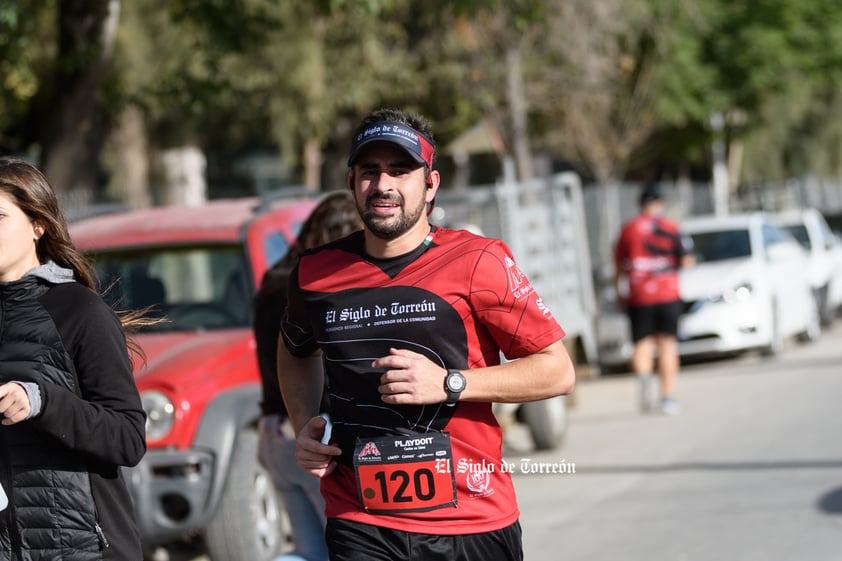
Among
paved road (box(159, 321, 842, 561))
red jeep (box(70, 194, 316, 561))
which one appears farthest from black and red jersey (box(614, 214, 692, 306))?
red jeep (box(70, 194, 316, 561))

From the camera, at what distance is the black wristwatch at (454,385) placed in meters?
3.46

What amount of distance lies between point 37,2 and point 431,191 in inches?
463

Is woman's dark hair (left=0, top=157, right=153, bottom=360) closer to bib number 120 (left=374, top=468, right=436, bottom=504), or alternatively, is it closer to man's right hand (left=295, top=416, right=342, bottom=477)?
man's right hand (left=295, top=416, right=342, bottom=477)

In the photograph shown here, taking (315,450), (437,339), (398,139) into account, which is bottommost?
(315,450)

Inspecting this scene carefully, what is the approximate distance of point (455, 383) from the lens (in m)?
3.46

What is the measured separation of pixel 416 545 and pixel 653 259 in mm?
9046

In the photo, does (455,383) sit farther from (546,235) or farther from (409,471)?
(546,235)

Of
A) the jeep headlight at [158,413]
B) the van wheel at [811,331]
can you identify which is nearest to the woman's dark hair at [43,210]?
the jeep headlight at [158,413]

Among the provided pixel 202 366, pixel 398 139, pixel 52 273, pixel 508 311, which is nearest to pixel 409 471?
pixel 508 311

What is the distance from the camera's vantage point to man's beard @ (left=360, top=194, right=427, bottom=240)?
141 inches

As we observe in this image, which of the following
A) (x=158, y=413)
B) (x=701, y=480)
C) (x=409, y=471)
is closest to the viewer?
(x=409, y=471)

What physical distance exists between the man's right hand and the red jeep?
2.35 meters

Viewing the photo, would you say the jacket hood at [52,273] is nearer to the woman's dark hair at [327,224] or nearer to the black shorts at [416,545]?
the black shorts at [416,545]

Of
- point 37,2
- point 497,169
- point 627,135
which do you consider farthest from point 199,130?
point 37,2
